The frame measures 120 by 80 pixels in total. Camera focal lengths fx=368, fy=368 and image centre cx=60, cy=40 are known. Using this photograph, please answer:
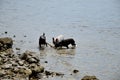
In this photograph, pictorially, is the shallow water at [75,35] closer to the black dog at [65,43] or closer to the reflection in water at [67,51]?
the reflection in water at [67,51]

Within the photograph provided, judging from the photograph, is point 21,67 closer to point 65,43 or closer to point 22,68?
point 22,68

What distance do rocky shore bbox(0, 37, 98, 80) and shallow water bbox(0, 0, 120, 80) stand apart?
2.27 feet

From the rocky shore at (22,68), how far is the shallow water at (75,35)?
69 cm

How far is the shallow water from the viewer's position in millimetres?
19469

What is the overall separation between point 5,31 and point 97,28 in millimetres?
9089

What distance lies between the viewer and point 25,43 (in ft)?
81.4

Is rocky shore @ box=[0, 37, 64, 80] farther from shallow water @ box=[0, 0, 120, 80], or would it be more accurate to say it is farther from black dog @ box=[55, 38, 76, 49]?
black dog @ box=[55, 38, 76, 49]

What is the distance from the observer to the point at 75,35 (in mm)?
29062

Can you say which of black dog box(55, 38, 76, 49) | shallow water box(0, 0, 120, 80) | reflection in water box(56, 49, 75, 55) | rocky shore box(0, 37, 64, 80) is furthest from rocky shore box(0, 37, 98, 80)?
black dog box(55, 38, 76, 49)

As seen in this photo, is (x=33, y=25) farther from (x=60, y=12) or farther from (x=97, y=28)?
(x=60, y=12)

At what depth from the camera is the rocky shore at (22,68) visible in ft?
53.6

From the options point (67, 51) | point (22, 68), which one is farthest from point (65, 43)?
point (22, 68)

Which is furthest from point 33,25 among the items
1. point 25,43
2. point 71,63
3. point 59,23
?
point 71,63

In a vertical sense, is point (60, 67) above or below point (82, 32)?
below
